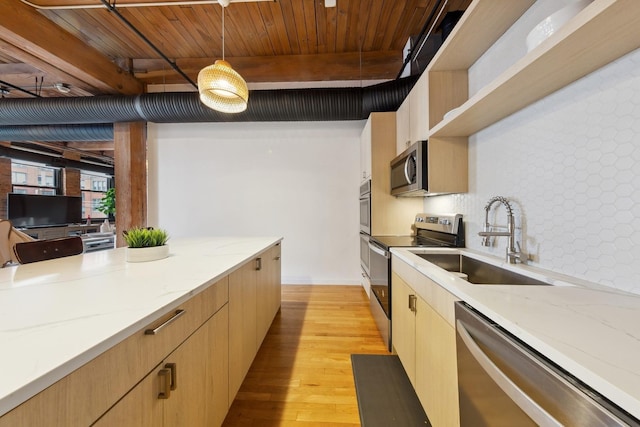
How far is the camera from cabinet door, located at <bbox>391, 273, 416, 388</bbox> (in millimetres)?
1396

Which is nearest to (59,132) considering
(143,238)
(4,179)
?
(4,179)

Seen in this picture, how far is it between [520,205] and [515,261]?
32cm

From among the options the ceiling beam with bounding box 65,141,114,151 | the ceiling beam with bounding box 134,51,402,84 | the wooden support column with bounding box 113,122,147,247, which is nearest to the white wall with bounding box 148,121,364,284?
the wooden support column with bounding box 113,122,147,247

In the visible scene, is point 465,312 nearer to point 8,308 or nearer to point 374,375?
point 374,375

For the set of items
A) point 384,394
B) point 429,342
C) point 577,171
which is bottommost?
point 384,394

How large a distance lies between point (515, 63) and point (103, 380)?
187 cm

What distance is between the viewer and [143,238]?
1.41 m

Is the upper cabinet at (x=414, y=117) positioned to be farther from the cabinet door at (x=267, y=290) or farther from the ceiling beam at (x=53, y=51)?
the ceiling beam at (x=53, y=51)

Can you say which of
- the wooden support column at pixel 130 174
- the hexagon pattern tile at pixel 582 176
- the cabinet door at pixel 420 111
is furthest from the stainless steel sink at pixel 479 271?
the wooden support column at pixel 130 174

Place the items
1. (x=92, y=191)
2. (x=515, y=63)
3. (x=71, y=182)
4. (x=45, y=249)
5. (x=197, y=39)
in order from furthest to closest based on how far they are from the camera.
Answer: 1. (x=92, y=191)
2. (x=71, y=182)
3. (x=197, y=39)
4. (x=45, y=249)
5. (x=515, y=63)

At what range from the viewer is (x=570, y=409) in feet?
1.50

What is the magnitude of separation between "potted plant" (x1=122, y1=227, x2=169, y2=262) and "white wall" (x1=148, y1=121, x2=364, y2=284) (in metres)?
2.29

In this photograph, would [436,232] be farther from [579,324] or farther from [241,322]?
[241,322]

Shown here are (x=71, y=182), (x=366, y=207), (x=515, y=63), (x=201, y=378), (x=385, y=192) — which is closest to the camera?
(x=201, y=378)
